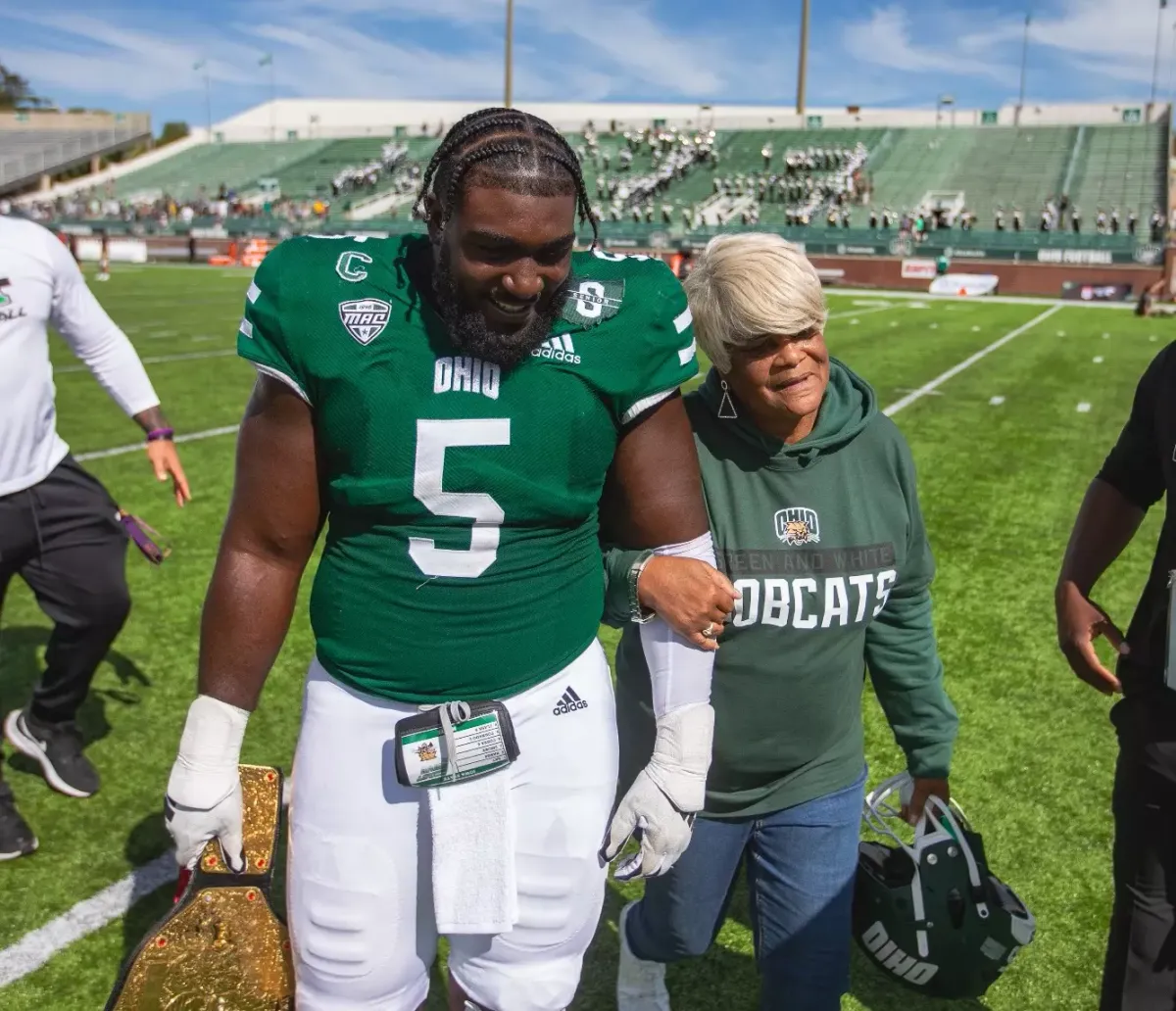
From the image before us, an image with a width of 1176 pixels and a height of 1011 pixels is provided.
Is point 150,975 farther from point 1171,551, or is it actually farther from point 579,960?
point 1171,551

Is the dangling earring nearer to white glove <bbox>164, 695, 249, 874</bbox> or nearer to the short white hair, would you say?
the short white hair

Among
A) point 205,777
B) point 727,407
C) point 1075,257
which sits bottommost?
point 205,777

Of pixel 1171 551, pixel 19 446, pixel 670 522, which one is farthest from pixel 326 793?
pixel 19 446

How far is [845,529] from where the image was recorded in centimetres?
218

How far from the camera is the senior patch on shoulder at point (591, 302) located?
1.75 meters

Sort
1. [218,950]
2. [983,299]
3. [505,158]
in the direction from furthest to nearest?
[983,299] < [218,950] < [505,158]

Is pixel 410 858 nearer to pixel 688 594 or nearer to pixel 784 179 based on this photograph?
pixel 688 594

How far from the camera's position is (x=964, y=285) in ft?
101

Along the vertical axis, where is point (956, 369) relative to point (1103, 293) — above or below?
below

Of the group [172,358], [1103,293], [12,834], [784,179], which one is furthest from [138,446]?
[784,179]

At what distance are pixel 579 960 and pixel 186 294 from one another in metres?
24.3

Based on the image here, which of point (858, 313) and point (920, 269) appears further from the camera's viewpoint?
point (920, 269)

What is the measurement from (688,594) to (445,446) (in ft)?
1.66

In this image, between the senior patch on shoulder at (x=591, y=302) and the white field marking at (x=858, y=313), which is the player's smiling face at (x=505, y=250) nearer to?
the senior patch on shoulder at (x=591, y=302)
